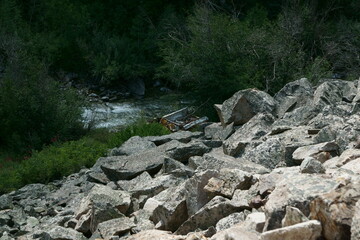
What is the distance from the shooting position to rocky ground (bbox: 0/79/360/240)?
5.11 metres

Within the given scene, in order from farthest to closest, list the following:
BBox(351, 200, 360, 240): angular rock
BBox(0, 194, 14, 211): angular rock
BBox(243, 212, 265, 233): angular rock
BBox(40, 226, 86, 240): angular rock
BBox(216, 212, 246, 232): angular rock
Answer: BBox(0, 194, 14, 211): angular rock < BBox(40, 226, 86, 240): angular rock < BBox(216, 212, 246, 232): angular rock < BBox(243, 212, 265, 233): angular rock < BBox(351, 200, 360, 240): angular rock

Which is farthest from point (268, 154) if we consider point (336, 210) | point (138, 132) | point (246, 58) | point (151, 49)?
point (151, 49)

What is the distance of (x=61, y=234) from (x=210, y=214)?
2.21 m

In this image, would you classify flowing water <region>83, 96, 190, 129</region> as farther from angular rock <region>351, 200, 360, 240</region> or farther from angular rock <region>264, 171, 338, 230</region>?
angular rock <region>351, 200, 360, 240</region>

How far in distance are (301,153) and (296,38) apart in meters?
14.6

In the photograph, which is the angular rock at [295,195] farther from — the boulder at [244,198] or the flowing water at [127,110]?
the flowing water at [127,110]

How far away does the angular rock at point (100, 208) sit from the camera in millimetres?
7867

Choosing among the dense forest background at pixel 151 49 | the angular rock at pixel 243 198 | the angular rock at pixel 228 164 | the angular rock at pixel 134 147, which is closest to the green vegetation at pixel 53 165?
the angular rock at pixel 134 147

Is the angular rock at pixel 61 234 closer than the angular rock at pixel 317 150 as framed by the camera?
No

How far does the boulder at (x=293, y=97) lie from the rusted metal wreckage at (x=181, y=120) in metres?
4.76

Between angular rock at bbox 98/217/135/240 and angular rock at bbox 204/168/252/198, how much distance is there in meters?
1.14

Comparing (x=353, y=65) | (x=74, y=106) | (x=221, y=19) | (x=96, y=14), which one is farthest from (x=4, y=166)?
(x=96, y=14)

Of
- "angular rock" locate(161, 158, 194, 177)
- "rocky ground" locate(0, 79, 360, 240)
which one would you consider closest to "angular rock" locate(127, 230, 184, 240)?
"rocky ground" locate(0, 79, 360, 240)

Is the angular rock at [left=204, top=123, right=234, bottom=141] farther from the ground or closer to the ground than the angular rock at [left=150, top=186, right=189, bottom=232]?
closer to the ground
